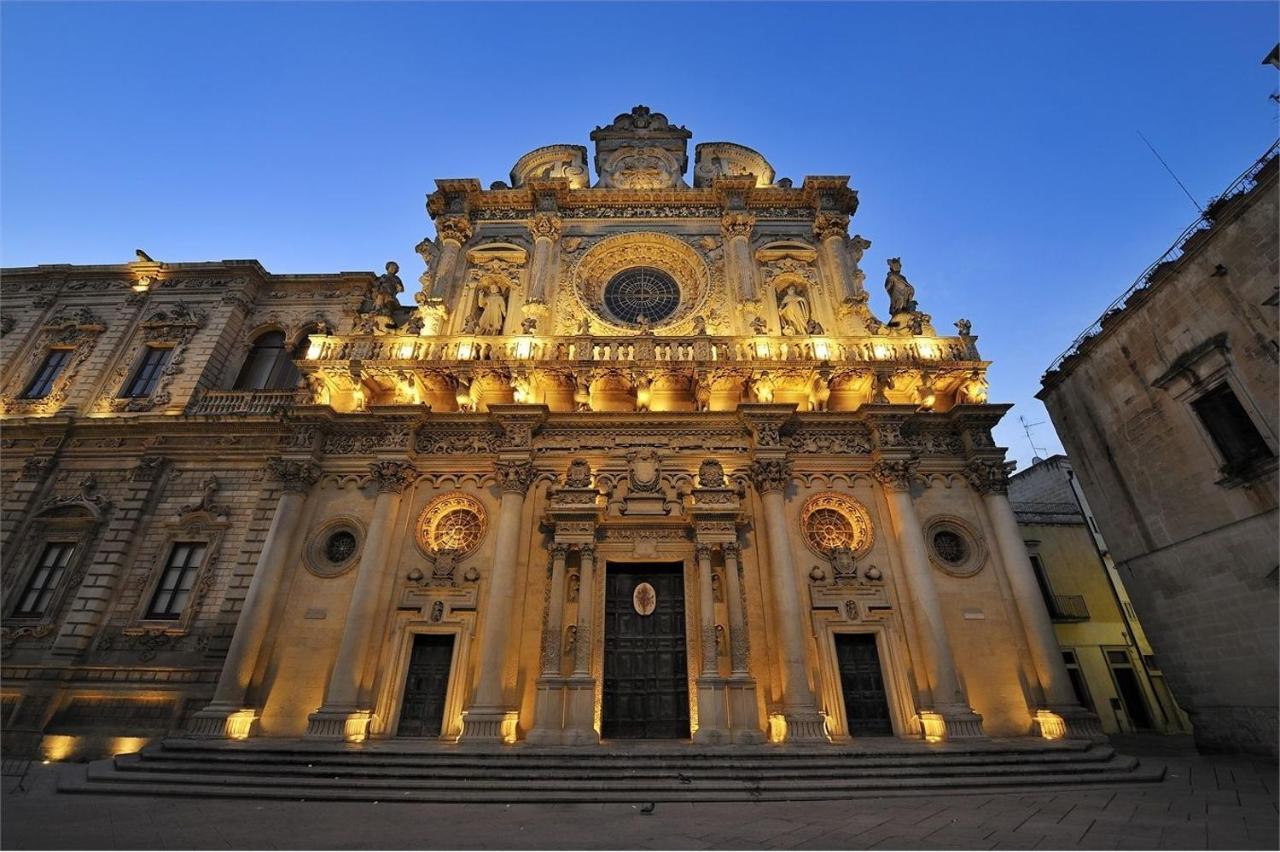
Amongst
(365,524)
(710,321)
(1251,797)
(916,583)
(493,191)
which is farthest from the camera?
(493,191)

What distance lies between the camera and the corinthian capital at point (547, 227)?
20281 mm

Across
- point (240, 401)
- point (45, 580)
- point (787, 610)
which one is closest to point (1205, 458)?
point (787, 610)

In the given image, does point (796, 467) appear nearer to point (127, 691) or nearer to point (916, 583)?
point (916, 583)

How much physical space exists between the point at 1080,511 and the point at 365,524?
26.8 m

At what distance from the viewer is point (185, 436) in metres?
16.6

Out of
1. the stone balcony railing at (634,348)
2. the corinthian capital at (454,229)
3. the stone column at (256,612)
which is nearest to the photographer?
the stone column at (256,612)

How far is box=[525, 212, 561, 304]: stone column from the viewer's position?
18.9 meters

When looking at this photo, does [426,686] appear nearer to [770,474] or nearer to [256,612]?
[256,612]

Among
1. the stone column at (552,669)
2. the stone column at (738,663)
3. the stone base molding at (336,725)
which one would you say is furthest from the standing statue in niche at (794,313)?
the stone base molding at (336,725)

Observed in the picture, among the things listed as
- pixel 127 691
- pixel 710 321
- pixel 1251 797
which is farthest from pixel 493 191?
pixel 1251 797

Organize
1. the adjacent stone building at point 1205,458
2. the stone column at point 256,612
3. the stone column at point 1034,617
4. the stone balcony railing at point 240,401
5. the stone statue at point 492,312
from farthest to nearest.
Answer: the stone statue at point 492,312, the stone balcony railing at point 240,401, the stone column at point 256,612, the stone column at point 1034,617, the adjacent stone building at point 1205,458

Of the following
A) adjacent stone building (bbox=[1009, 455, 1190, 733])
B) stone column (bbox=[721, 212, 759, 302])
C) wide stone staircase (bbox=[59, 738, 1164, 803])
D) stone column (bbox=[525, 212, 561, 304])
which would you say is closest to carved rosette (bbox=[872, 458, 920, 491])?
wide stone staircase (bbox=[59, 738, 1164, 803])

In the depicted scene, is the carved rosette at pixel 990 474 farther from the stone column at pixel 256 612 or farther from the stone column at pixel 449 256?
the stone column at pixel 256 612

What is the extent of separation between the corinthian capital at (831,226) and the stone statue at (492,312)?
12.1 metres
